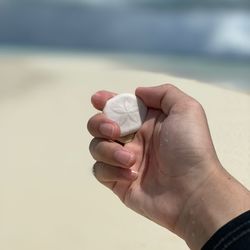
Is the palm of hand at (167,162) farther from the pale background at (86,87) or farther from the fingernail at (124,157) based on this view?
the pale background at (86,87)

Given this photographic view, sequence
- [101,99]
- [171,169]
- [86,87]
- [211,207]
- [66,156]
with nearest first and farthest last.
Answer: [211,207] → [171,169] → [101,99] → [66,156] → [86,87]

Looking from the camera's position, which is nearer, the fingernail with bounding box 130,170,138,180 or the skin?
the skin

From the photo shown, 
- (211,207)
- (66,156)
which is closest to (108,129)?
(211,207)

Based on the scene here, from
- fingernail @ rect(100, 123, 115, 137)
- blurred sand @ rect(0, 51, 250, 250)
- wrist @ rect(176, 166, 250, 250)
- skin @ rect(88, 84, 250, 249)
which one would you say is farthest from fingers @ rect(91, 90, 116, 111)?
blurred sand @ rect(0, 51, 250, 250)

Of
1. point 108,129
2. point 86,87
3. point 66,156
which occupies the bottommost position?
point 66,156

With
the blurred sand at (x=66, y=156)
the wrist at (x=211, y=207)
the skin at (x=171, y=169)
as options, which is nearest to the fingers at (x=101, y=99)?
the skin at (x=171, y=169)

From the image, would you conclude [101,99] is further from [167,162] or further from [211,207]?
[211,207]

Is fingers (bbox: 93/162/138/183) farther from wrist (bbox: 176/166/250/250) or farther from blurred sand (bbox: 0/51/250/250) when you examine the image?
blurred sand (bbox: 0/51/250/250)
